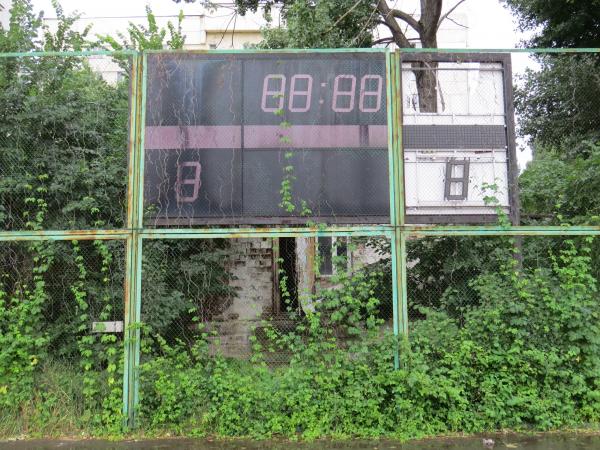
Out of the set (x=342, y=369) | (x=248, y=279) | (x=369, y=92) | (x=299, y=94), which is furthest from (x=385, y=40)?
(x=342, y=369)

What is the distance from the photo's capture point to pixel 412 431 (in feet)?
16.8

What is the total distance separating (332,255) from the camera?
5.64m

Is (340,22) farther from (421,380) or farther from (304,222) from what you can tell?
(421,380)

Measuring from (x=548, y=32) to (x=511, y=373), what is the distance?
8.58 metres

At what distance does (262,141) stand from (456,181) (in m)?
1.97

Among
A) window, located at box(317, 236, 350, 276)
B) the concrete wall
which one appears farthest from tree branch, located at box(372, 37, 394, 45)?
window, located at box(317, 236, 350, 276)

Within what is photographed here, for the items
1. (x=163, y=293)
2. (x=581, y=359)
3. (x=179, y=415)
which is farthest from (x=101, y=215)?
(x=581, y=359)

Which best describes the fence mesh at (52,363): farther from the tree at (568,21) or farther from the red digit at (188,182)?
the tree at (568,21)

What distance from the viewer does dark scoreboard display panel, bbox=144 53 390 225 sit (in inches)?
213

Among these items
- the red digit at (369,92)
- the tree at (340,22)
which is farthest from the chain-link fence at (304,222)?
the tree at (340,22)

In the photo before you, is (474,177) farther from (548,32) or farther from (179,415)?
(548,32)

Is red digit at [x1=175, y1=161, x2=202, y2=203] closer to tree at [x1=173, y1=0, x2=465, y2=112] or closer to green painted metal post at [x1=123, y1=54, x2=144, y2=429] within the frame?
green painted metal post at [x1=123, y1=54, x2=144, y2=429]

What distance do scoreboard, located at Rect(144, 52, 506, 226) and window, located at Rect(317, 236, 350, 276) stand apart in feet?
1.29

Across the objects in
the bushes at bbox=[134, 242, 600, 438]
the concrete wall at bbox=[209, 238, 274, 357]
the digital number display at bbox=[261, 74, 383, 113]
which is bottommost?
the bushes at bbox=[134, 242, 600, 438]
